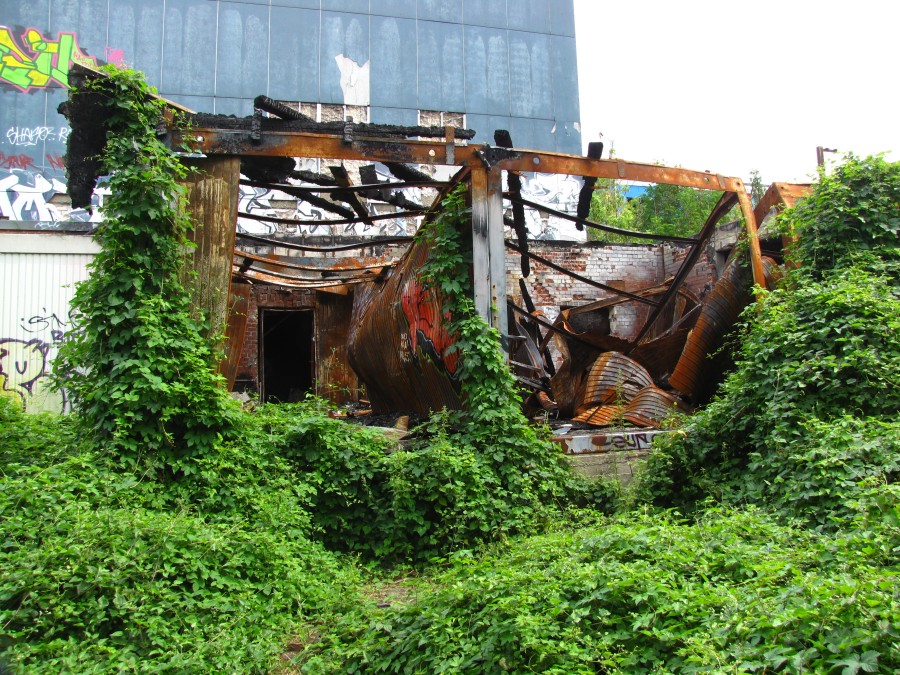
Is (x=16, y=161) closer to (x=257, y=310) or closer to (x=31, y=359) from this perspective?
(x=257, y=310)

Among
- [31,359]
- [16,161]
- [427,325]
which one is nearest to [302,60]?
[16,161]

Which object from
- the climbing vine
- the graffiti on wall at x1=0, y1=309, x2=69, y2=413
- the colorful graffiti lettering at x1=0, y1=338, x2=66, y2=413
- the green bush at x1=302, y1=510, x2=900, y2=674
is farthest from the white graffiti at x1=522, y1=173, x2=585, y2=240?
the green bush at x1=302, y1=510, x2=900, y2=674

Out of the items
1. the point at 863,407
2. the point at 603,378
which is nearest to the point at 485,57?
the point at 603,378

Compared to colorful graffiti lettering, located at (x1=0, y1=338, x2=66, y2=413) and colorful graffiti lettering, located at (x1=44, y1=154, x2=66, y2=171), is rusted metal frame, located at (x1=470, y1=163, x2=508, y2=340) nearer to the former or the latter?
colorful graffiti lettering, located at (x1=0, y1=338, x2=66, y2=413)

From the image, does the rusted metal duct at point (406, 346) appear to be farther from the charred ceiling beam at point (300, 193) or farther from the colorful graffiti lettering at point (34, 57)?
the colorful graffiti lettering at point (34, 57)

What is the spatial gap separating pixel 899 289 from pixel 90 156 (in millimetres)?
7249

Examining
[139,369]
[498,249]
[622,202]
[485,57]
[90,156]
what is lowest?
[139,369]

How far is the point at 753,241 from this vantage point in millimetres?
8289

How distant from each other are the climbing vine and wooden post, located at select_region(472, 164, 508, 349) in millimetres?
2571

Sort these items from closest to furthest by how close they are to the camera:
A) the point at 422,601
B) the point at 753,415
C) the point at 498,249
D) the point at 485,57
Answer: the point at 422,601 < the point at 753,415 < the point at 498,249 < the point at 485,57

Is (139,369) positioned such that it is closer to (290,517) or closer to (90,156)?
(290,517)

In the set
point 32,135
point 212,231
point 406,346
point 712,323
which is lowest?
point 406,346

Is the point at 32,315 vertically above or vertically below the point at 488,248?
below

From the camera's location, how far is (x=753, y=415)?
6316 mm
